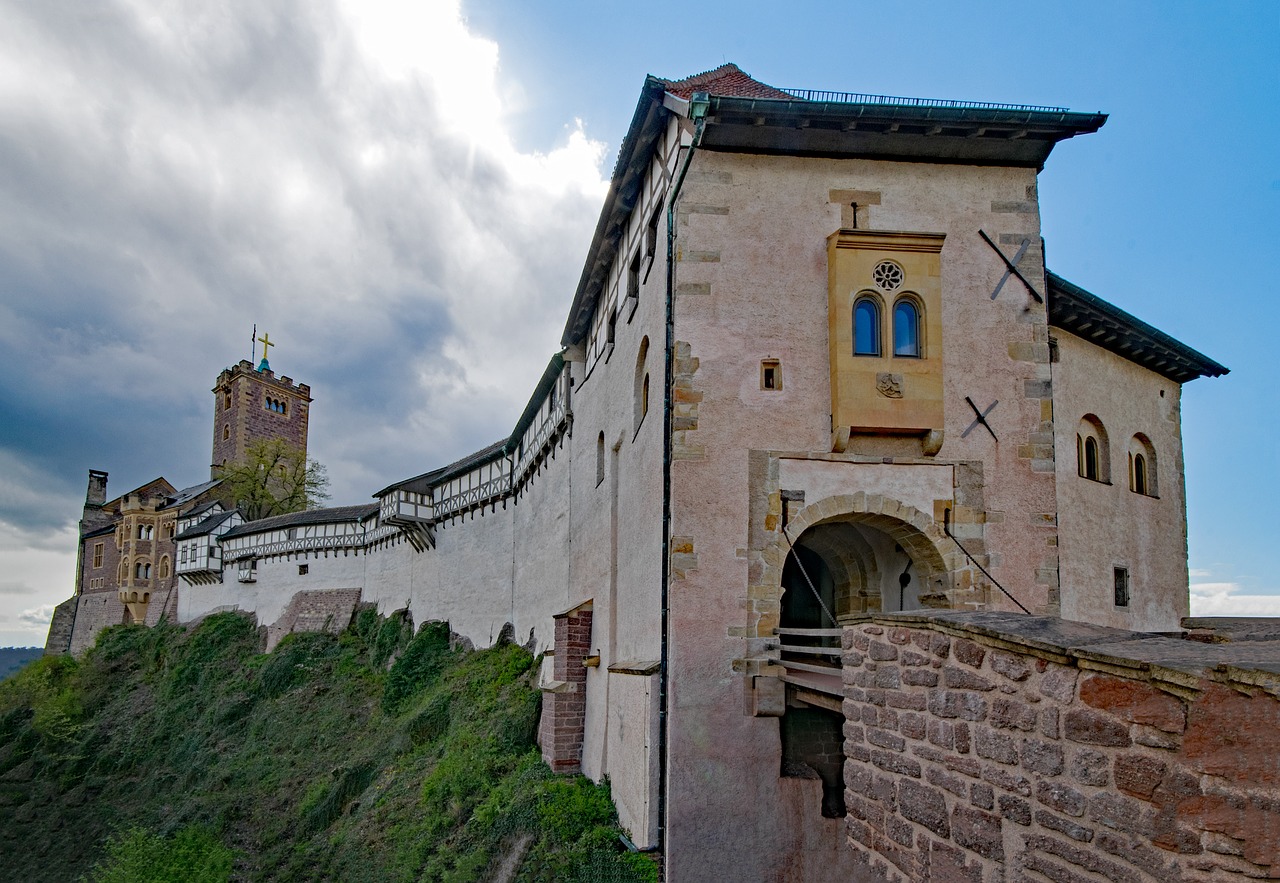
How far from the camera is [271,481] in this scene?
48469 millimetres

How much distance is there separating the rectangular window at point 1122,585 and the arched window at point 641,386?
7519mm

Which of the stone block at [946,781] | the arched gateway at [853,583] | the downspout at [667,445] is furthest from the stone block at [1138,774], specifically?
the downspout at [667,445]

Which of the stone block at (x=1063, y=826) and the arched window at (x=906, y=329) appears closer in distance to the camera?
the stone block at (x=1063, y=826)

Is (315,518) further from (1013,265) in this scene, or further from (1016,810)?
(1016,810)

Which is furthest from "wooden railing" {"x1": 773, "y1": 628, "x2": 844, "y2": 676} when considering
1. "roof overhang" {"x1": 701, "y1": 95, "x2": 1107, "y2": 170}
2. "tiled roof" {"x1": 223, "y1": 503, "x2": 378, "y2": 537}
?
"tiled roof" {"x1": 223, "y1": 503, "x2": 378, "y2": 537}

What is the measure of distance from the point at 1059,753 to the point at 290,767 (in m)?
23.8

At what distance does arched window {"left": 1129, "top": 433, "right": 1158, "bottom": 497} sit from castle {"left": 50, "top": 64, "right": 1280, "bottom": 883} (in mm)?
50

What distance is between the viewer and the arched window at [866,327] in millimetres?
9453

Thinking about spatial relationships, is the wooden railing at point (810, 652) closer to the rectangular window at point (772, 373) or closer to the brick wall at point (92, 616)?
the rectangular window at point (772, 373)

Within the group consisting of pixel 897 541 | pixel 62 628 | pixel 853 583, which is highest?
pixel 897 541

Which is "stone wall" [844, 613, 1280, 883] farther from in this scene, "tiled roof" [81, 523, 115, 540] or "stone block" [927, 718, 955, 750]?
"tiled roof" [81, 523, 115, 540]

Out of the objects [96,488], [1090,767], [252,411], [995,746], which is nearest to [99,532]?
[96,488]

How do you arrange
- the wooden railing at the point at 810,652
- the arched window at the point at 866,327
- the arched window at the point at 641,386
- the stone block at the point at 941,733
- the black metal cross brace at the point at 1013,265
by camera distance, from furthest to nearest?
the arched window at the point at 641,386
the black metal cross brace at the point at 1013,265
the arched window at the point at 866,327
the wooden railing at the point at 810,652
the stone block at the point at 941,733

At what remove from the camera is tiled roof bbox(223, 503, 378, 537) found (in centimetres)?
3341
